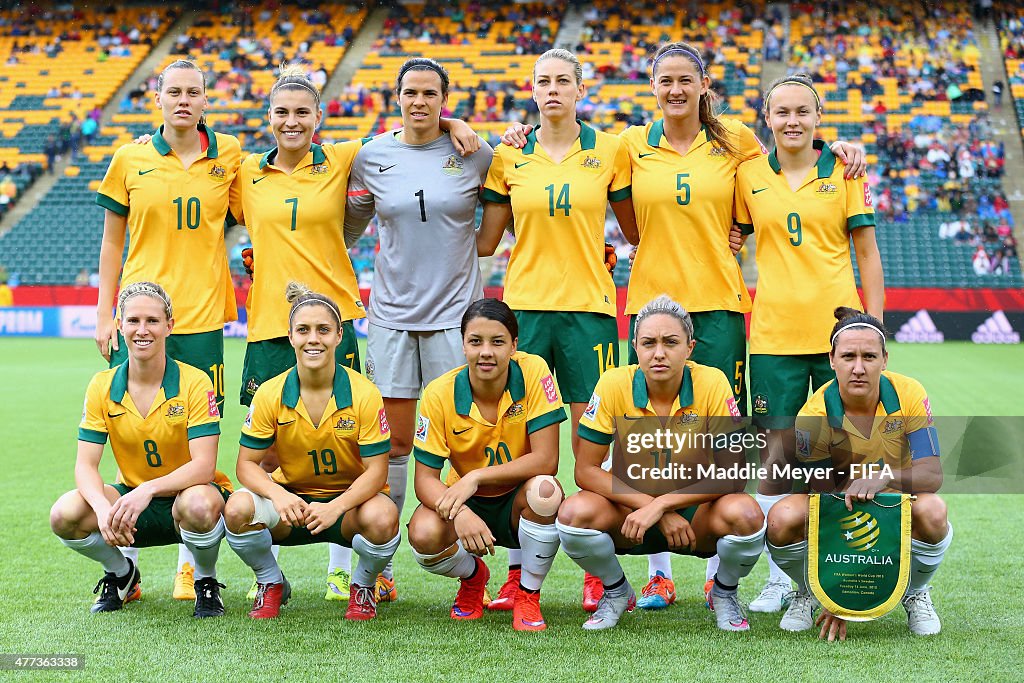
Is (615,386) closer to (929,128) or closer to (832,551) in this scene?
(832,551)

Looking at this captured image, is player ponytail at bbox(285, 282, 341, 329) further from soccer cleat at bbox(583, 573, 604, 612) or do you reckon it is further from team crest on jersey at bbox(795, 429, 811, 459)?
team crest on jersey at bbox(795, 429, 811, 459)

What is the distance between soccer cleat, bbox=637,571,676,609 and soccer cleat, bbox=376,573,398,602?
969mm

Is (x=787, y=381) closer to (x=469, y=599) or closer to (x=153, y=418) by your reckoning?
(x=469, y=599)

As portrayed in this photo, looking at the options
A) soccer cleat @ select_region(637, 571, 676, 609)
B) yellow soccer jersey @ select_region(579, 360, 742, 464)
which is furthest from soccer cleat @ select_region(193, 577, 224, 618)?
soccer cleat @ select_region(637, 571, 676, 609)

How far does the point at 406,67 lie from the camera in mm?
4320

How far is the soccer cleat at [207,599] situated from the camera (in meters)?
3.85

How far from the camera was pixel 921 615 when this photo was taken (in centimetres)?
362

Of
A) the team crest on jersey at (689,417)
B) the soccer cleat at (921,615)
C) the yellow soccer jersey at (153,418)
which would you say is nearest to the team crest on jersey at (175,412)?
the yellow soccer jersey at (153,418)

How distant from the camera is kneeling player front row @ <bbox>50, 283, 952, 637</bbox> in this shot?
3.68 metres

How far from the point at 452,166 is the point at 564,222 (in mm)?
551

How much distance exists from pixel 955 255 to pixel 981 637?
16.9 meters

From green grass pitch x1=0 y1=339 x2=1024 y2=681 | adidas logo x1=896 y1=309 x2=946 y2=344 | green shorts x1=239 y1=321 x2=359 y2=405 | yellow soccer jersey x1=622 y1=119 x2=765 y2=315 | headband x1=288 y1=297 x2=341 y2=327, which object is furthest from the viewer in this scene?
adidas logo x1=896 y1=309 x2=946 y2=344

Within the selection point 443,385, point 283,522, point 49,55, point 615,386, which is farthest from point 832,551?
point 49,55

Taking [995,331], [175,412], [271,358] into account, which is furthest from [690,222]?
[995,331]
